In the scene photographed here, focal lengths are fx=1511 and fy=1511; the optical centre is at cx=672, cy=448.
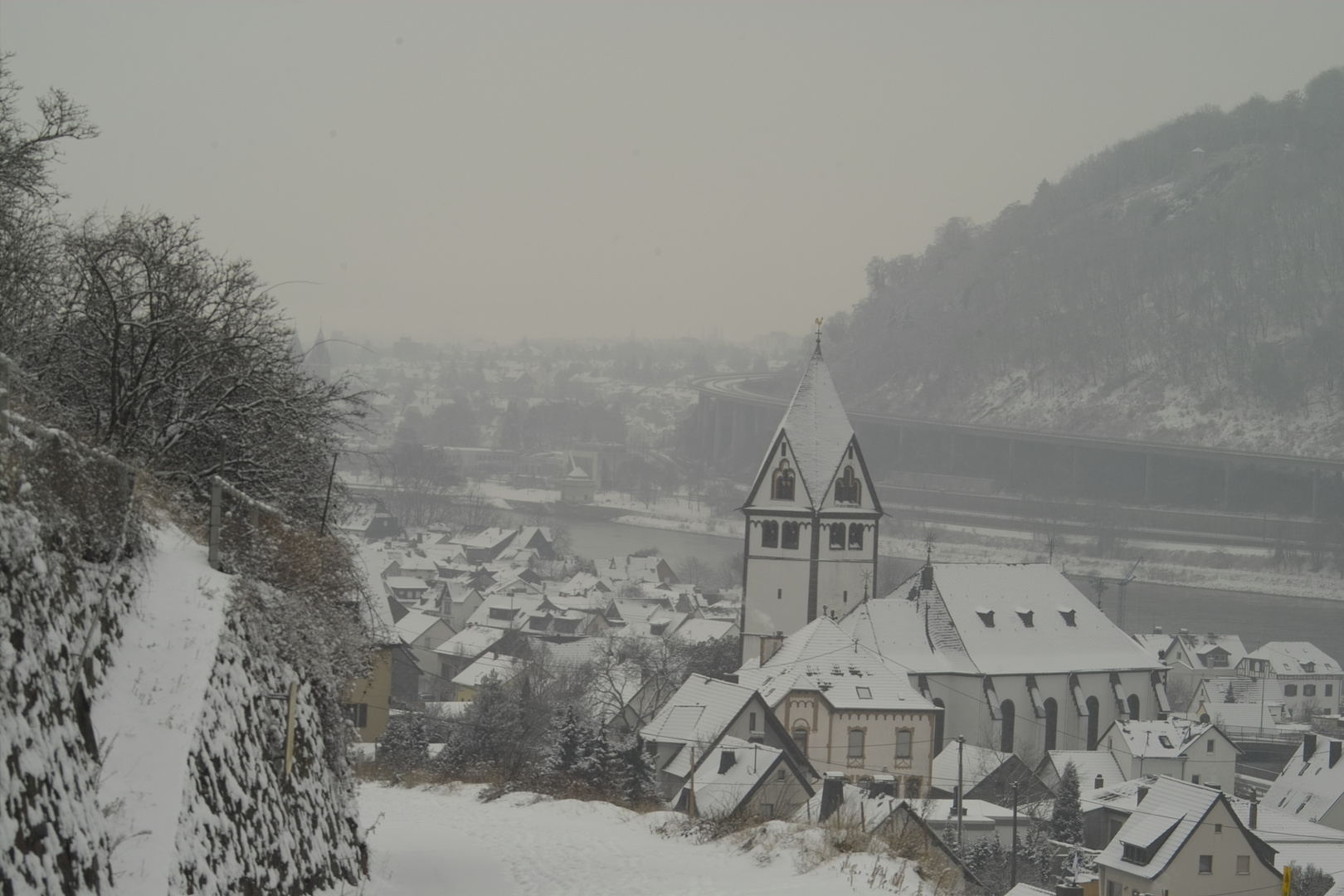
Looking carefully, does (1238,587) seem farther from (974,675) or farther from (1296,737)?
(974,675)

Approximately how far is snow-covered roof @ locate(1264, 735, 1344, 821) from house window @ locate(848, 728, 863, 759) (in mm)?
13431

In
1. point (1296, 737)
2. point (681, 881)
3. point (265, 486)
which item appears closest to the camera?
point (681, 881)

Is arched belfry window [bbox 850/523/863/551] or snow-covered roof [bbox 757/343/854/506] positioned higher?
snow-covered roof [bbox 757/343/854/506]

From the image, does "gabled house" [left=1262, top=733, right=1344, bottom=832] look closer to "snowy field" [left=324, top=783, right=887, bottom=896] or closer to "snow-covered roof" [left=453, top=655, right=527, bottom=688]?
"snow-covered roof" [left=453, top=655, right=527, bottom=688]

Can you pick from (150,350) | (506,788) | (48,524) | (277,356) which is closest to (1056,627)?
(506,788)

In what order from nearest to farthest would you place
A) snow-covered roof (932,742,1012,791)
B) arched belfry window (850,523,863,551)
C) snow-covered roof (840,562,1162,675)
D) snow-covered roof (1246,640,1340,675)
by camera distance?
snow-covered roof (932,742,1012,791)
snow-covered roof (840,562,1162,675)
arched belfry window (850,523,863,551)
snow-covered roof (1246,640,1340,675)

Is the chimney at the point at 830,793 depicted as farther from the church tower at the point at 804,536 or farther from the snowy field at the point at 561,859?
the church tower at the point at 804,536

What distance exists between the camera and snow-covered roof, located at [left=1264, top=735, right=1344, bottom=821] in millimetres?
41000

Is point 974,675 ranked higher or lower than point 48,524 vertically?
lower

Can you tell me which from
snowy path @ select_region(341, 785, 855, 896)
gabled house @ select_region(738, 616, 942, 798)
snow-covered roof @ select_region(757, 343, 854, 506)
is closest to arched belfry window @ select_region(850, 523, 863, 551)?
snow-covered roof @ select_region(757, 343, 854, 506)

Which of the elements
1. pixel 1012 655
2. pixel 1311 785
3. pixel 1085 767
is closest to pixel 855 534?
pixel 1012 655

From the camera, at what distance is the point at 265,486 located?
1308 cm

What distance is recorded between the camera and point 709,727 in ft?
108

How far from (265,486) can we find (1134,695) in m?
35.1
